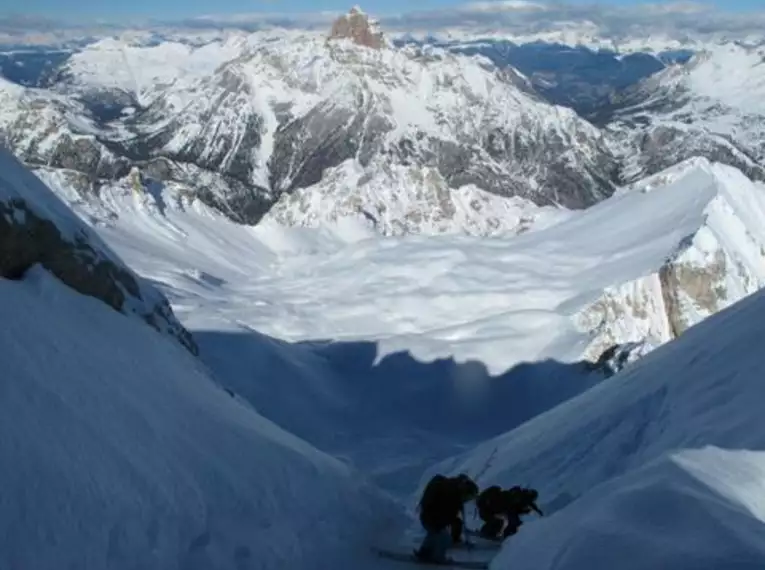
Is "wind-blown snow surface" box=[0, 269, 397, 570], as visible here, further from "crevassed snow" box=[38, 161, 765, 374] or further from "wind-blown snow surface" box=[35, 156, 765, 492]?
"crevassed snow" box=[38, 161, 765, 374]

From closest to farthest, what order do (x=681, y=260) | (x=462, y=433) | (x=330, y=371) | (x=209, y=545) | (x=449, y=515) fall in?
(x=209, y=545)
(x=449, y=515)
(x=462, y=433)
(x=330, y=371)
(x=681, y=260)

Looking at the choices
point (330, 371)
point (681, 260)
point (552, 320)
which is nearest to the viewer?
point (330, 371)

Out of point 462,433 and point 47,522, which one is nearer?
point 47,522

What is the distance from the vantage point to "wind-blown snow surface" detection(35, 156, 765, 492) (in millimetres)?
59719

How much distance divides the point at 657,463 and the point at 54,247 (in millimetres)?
12097

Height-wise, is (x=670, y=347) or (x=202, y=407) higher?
(x=202, y=407)

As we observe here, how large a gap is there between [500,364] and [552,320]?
11648 millimetres

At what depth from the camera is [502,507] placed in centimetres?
1481

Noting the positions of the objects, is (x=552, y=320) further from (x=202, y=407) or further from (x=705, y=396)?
(x=202, y=407)

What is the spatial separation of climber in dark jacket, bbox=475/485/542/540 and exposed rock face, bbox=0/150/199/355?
8.65 metres

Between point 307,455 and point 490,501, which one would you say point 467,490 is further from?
point 307,455

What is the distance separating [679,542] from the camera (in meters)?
8.98

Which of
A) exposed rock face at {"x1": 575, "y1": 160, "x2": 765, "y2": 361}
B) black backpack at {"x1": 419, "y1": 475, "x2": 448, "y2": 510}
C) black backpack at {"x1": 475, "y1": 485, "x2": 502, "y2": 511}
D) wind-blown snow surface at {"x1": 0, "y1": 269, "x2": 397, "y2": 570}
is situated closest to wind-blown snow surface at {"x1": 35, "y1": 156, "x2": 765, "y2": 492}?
exposed rock face at {"x1": 575, "y1": 160, "x2": 765, "y2": 361}

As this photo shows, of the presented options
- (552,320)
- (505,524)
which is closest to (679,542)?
(505,524)
